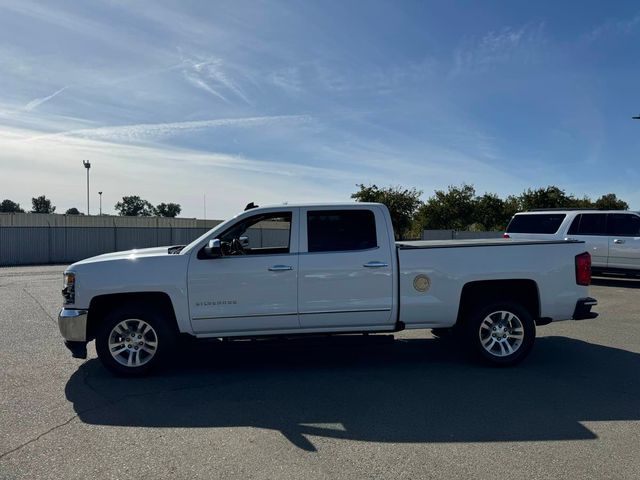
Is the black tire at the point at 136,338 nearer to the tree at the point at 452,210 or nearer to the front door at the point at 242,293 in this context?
the front door at the point at 242,293

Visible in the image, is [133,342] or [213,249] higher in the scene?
[213,249]

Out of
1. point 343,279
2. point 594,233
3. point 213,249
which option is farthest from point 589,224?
point 213,249

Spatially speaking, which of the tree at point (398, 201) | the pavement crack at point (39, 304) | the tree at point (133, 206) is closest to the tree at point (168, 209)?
the tree at point (133, 206)

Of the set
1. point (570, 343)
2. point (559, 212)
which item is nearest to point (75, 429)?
point (570, 343)

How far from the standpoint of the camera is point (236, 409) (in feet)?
16.1

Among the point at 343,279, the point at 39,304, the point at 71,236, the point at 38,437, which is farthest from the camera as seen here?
the point at 71,236

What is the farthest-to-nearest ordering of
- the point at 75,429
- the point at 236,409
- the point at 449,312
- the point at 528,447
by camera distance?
1. the point at 449,312
2. the point at 236,409
3. the point at 75,429
4. the point at 528,447

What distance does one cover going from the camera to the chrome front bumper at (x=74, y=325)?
579cm

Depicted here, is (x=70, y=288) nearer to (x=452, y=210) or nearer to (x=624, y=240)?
(x=624, y=240)

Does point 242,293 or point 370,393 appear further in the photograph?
point 242,293

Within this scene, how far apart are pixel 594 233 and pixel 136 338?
1333cm

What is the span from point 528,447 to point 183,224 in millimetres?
32988

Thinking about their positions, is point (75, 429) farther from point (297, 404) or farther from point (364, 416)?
point (364, 416)

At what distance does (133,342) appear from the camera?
19.4ft
